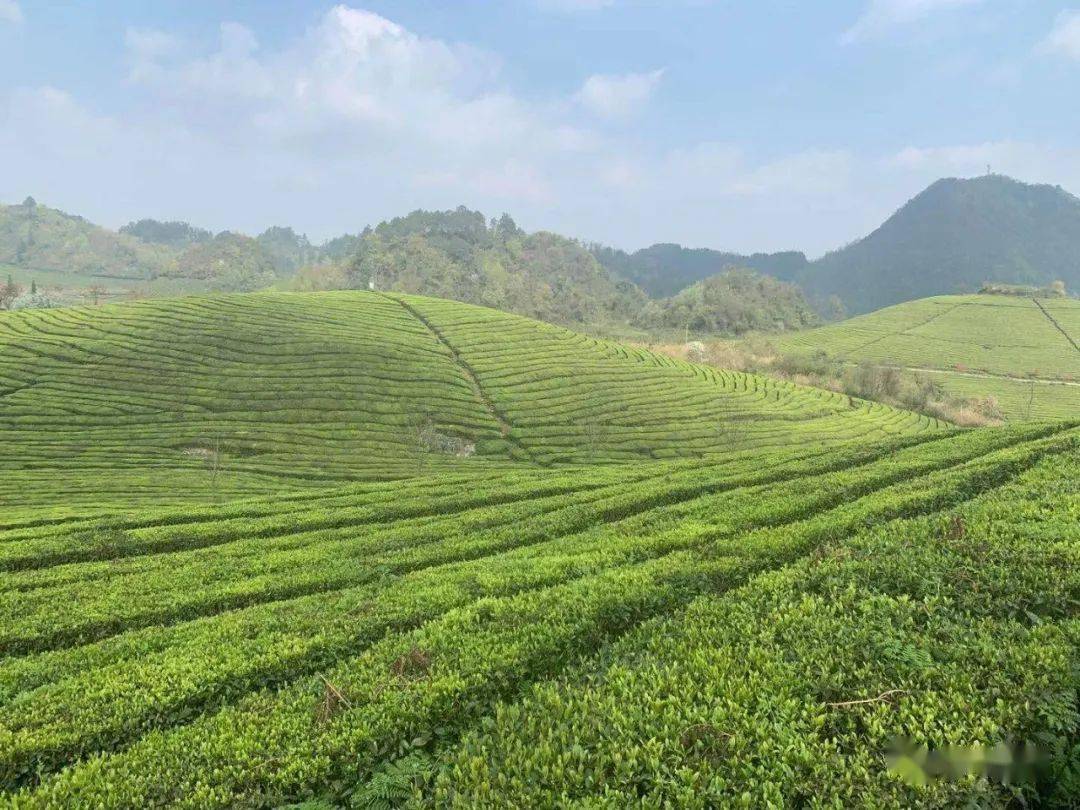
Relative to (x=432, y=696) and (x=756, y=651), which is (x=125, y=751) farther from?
(x=756, y=651)

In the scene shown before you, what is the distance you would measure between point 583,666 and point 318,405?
6363 centimetres

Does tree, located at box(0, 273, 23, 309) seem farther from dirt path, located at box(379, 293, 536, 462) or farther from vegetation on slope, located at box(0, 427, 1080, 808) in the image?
vegetation on slope, located at box(0, 427, 1080, 808)

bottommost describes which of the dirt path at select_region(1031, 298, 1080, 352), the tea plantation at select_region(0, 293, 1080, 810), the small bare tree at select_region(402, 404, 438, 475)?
the small bare tree at select_region(402, 404, 438, 475)

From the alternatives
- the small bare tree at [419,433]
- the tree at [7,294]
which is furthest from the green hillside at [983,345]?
the tree at [7,294]

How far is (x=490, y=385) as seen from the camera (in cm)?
7681

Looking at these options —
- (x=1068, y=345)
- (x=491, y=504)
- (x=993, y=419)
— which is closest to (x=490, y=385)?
(x=491, y=504)

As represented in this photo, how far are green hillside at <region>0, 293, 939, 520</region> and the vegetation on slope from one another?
34.4 metres

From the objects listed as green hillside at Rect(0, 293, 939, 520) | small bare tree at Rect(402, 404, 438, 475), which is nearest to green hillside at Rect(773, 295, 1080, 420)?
green hillside at Rect(0, 293, 939, 520)

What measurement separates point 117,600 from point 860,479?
2208 cm

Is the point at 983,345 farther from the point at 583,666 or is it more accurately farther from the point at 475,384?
the point at 583,666

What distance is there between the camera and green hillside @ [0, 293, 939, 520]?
53.0 m

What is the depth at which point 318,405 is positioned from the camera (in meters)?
67.4

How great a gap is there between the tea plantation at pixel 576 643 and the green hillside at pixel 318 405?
83.6 ft

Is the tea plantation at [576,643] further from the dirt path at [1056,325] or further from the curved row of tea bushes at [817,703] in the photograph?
the dirt path at [1056,325]
